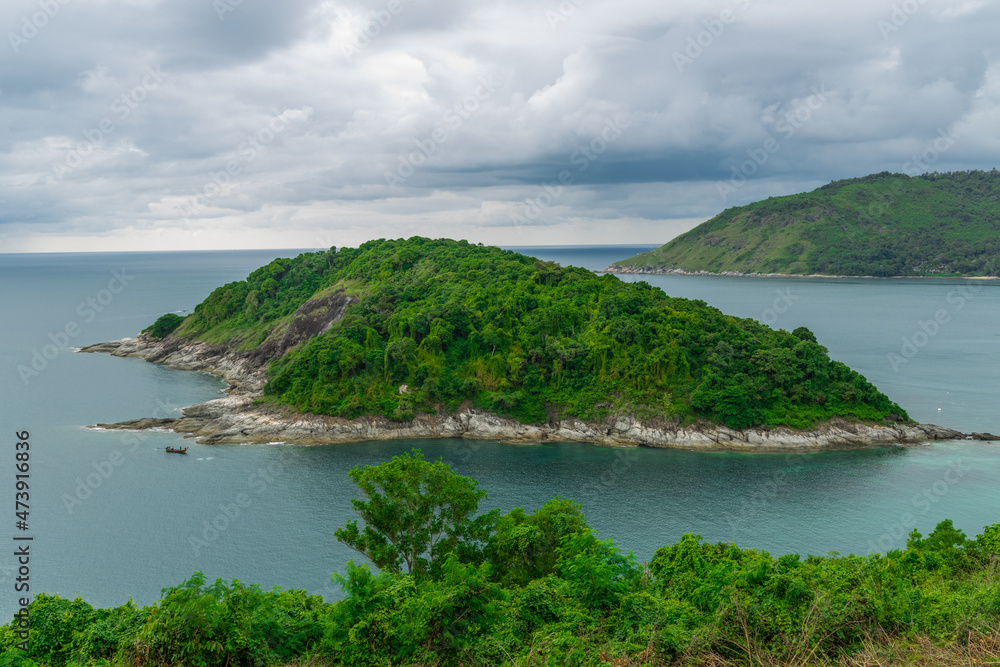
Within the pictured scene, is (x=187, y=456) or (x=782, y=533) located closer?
(x=782, y=533)

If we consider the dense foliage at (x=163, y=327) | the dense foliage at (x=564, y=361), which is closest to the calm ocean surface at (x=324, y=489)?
the dense foliage at (x=564, y=361)

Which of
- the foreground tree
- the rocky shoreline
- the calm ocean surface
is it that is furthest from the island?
the foreground tree

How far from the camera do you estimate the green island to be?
12656 mm

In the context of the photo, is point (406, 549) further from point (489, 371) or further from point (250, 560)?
point (489, 371)

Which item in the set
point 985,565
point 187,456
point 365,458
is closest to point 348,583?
point 985,565

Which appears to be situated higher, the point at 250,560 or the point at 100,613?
the point at 100,613

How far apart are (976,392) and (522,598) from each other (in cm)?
7266

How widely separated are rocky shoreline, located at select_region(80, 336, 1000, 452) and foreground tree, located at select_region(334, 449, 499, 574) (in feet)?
114

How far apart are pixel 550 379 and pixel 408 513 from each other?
4176 centimetres

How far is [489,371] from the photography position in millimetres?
65250

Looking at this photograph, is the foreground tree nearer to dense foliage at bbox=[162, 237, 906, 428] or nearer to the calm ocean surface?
the calm ocean surface

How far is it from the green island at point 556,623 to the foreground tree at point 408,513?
12.4 ft

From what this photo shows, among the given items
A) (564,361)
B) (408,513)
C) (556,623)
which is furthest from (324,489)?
(556,623)

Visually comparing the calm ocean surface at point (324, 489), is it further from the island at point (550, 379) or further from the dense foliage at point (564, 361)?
the dense foliage at point (564, 361)
